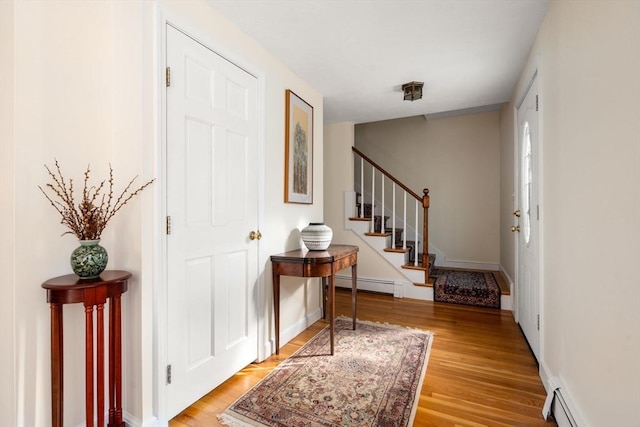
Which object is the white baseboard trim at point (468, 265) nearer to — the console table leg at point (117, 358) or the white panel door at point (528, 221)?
the white panel door at point (528, 221)

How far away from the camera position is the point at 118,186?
1.58m

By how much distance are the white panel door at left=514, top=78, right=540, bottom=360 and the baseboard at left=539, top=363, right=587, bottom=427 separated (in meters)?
0.61

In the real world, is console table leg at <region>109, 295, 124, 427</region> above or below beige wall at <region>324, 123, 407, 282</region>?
below

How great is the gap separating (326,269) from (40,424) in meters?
1.67

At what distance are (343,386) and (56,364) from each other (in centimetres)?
149

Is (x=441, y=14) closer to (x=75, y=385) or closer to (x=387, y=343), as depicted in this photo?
(x=387, y=343)

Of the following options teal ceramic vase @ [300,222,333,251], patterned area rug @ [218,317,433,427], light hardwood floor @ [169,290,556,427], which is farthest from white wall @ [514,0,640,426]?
teal ceramic vase @ [300,222,333,251]

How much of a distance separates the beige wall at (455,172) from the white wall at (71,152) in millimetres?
4048

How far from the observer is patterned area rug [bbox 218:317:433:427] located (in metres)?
1.64

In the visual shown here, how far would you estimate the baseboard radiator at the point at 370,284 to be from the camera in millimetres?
4164

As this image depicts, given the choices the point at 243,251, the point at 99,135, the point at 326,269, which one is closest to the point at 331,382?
the point at 326,269

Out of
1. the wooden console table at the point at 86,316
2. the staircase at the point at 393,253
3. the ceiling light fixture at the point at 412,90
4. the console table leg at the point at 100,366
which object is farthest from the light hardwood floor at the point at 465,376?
the ceiling light fixture at the point at 412,90

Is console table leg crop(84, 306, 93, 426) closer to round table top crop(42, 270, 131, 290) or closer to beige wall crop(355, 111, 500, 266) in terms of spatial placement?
round table top crop(42, 270, 131, 290)

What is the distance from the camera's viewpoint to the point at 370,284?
429cm
